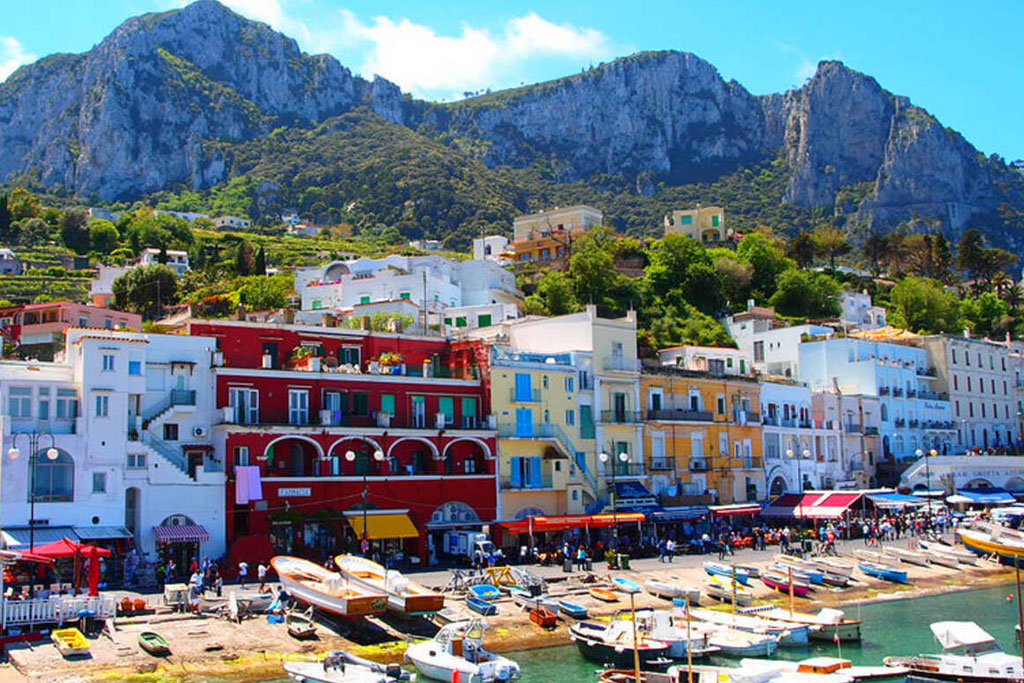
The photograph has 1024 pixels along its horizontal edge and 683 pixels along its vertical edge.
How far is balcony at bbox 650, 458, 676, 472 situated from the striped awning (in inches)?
1060

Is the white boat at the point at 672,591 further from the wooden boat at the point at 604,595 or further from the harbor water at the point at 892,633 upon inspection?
the harbor water at the point at 892,633

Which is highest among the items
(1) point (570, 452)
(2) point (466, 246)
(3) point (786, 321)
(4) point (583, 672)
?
(2) point (466, 246)


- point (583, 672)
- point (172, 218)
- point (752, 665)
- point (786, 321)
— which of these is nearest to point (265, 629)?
point (583, 672)

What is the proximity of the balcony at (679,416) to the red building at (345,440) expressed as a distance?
1165 cm

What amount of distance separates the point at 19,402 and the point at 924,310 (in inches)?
3443

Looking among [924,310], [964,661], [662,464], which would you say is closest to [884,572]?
[662,464]

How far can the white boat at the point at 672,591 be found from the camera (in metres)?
45.1

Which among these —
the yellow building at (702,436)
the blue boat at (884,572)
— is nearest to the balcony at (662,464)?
the yellow building at (702,436)

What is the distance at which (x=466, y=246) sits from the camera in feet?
592

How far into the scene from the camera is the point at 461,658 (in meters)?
33.7

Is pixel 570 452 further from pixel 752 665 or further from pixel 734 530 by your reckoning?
pixel 752 665

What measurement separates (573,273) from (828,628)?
61612mm

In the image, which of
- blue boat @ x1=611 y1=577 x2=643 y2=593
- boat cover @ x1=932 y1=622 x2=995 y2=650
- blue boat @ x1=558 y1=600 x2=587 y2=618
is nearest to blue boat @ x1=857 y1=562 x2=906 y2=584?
blue boat @ x1=611 y1=577 x2=643 y2=593

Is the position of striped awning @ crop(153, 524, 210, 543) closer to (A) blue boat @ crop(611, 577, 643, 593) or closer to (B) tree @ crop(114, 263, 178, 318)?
(A) blue boat @ crop(611, 577, 643, 593)
